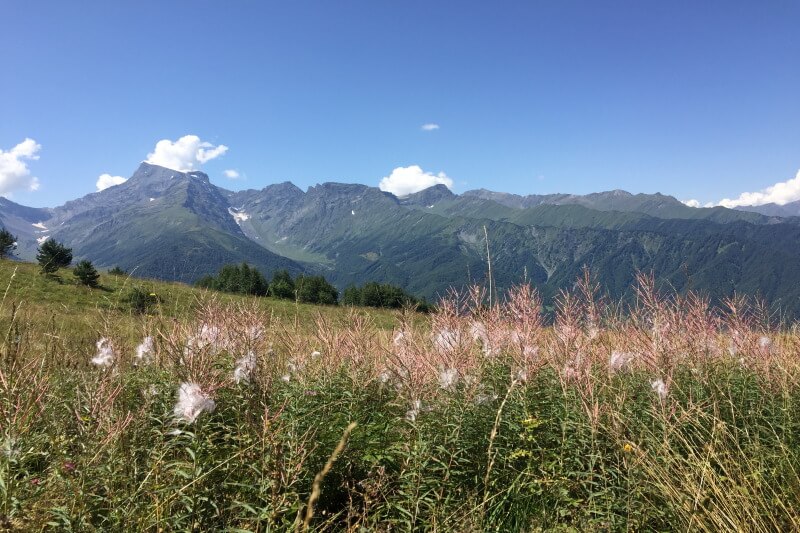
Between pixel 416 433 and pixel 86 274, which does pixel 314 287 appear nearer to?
pixel 86 274

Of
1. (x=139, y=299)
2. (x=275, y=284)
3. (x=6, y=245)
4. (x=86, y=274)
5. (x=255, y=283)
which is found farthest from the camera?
(x=275, y=284)

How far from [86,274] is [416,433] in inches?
1082

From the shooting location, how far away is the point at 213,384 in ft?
9.67

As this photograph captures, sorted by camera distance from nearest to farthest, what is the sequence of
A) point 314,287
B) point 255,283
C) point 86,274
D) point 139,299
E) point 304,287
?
point 139,299
point 86,274
point 255,283
point 304,287
point 314,287

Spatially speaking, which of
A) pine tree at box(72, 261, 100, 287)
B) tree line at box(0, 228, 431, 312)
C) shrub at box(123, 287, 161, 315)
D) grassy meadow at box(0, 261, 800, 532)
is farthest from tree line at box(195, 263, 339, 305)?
grassy meadow at box(0, 261, 800, 532)

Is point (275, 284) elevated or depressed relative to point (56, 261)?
depressed

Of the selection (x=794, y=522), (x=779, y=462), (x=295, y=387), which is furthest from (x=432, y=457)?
(x=779, y=462)

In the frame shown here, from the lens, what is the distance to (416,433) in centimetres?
350

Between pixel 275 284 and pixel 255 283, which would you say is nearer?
pixel 255 283

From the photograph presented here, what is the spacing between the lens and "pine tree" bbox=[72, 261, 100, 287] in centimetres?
2397

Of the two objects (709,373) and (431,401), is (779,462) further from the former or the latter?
(431,401)

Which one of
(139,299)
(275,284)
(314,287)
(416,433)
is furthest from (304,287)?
(416,433)

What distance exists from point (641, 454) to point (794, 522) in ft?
3.18

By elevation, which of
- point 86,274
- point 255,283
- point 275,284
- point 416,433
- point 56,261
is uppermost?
point 56,261
